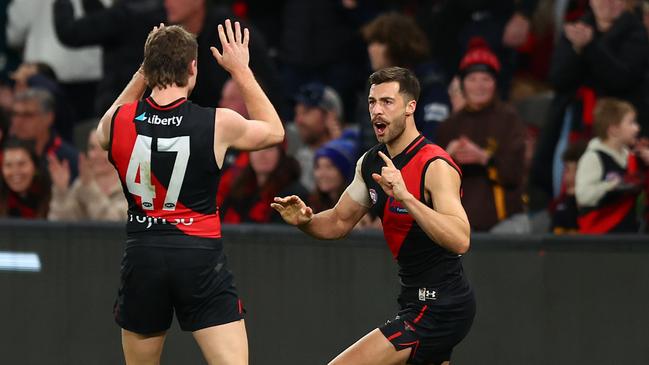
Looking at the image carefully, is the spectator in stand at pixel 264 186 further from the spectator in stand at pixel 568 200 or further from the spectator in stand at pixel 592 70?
the spectator in stand at pixel 592 70

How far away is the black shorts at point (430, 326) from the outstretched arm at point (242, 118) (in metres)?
1.13

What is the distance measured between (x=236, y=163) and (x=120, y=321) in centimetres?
379

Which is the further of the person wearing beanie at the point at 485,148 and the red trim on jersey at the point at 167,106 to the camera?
the person wearing beanie at the point at 485,148

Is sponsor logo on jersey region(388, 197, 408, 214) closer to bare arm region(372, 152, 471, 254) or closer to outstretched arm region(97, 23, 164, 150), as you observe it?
bare arm region(372, 152, 471, 254)

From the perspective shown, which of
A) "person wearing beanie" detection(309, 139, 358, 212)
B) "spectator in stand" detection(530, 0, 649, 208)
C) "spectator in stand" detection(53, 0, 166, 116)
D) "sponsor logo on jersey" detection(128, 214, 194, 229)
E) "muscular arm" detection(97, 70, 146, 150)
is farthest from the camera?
"spectator in stand" detection(53, 0, 166, 116)

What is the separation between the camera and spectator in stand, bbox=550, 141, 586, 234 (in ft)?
33.9

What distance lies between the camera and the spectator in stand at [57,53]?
44.8 feet

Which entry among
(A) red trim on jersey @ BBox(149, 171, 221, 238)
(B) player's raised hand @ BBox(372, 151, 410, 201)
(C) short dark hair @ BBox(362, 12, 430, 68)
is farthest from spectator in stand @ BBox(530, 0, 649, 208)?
(A) red trim on jersey @ BBox(149, 171, 221, 238)

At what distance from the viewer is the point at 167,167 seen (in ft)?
24.3

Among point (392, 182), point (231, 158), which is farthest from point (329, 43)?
point (392, 182)

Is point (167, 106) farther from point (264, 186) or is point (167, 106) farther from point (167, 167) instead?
point (264, 186)

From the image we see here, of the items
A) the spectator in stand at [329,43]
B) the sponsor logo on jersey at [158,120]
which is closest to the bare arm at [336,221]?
the sponsor logo on jersey at [158,120]

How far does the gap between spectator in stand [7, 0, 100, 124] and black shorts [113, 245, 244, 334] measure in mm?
6309

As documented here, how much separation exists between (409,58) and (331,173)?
102 cm
